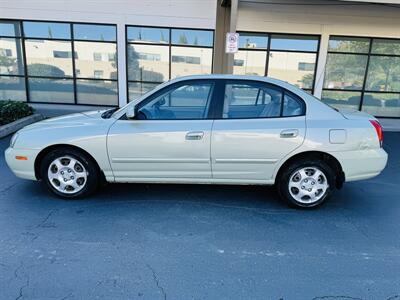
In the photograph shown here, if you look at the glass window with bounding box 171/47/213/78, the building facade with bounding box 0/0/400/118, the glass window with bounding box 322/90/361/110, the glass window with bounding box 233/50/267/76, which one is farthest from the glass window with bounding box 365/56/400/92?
the glass window with bounding box 171/47/213/78

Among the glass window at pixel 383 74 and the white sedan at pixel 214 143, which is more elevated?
the glass window at pixel 383 74

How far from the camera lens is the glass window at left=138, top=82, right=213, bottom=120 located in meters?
3.78

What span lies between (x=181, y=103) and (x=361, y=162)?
2.32 meters

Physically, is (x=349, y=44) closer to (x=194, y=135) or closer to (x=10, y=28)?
(x=194, y=135)

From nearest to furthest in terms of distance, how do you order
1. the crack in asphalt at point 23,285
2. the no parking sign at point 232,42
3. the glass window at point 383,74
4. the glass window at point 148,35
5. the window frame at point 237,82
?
1. the crack in asphalt at point 23,285
2. the window frame at point 237,82
3. the no parking sign at point 232,42
4. the glass window at point 148,35
5. the glass window at point 383,74

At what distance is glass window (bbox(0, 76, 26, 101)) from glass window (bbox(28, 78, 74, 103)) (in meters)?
0.29

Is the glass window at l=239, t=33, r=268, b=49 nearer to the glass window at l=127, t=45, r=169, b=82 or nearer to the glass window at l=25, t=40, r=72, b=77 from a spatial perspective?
the glass window at l=127, t=45, r=169, b=82

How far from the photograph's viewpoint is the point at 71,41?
9.99 m

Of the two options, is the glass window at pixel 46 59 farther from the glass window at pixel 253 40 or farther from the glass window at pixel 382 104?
the glass window at pixel 382 104

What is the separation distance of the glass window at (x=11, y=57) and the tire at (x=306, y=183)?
10.1 metres

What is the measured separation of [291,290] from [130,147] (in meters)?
2.31

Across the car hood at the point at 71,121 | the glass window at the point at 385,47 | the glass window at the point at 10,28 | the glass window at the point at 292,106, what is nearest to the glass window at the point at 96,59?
the glass window at the point at 10,28

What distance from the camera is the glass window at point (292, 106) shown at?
3.76 m

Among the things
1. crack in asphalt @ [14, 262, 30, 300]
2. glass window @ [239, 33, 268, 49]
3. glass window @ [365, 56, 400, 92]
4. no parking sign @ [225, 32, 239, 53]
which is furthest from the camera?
glass window @ [365, 56, 400, 92]
